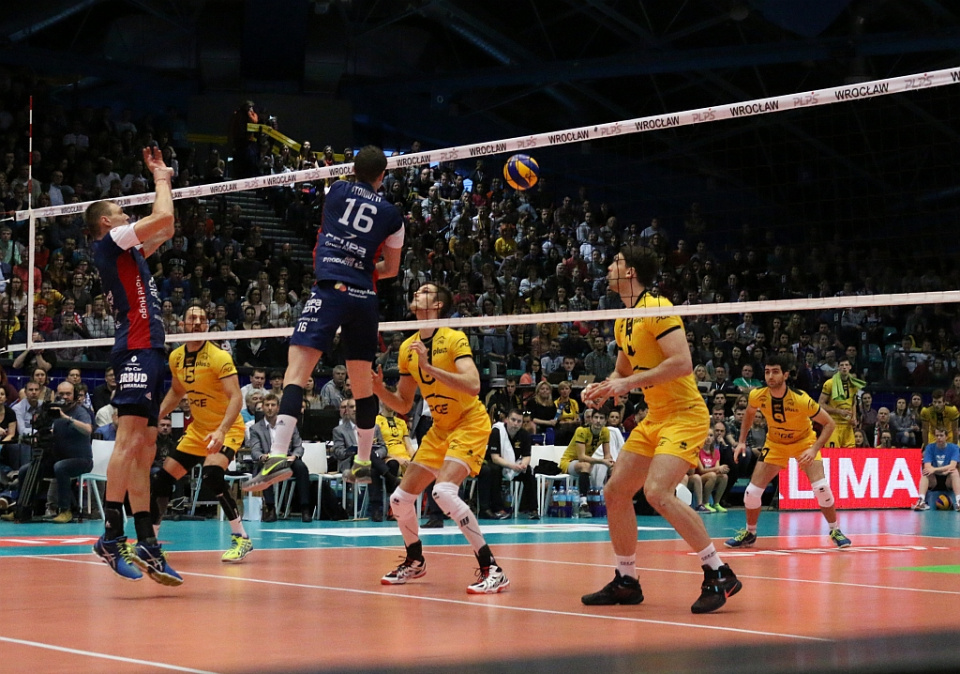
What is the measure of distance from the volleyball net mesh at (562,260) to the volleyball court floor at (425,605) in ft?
6.27

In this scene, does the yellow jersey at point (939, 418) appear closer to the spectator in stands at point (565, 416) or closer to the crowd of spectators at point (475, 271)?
the crowd of spectators at point (475, 271)

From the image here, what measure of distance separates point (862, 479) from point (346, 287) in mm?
15330

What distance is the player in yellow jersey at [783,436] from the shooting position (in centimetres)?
1254

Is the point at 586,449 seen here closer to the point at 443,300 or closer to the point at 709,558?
the point at 443,300

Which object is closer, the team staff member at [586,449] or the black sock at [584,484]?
the team staff member at [586,449]

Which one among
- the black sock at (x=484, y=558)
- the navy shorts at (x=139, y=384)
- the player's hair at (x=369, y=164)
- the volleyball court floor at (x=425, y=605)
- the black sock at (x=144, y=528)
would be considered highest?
the player's hair at (x=369, y=164)

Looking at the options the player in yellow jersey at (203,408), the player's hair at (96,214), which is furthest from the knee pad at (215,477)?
the player's hair at (96,214)

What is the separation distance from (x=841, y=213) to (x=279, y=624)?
26.8m

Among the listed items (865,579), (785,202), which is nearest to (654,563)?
(865,579)

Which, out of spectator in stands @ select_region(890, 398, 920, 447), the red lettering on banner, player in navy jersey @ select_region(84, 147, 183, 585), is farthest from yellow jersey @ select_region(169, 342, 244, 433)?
spectator in stands @ select_region(890, 398, 920, 447)

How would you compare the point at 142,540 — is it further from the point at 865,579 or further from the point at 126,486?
the point at 865,579

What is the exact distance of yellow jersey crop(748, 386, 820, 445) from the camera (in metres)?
12.6

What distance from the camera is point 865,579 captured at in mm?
9094

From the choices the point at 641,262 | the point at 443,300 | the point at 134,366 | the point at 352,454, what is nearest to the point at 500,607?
the point at 641,262
